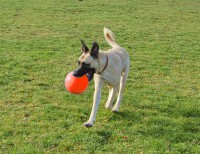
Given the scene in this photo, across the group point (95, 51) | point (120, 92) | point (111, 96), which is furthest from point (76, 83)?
point (120, 92)

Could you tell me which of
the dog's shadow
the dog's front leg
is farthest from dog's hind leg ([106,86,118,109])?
the dog's front leg

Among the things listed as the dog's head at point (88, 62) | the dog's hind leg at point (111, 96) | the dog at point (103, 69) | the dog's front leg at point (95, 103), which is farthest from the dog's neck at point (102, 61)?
the dog's hind leg at point (111, 96)

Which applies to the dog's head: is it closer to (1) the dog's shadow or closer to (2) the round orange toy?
(2) the round orange toy

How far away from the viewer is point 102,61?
6348 mm

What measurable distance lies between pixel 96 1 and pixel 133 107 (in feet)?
57.5

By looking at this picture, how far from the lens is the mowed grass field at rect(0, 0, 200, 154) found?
5.91 metres

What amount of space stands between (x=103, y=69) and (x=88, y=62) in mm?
481

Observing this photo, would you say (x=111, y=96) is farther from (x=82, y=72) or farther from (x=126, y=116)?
(x=82, y=72)

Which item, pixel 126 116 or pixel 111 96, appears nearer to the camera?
pixel 126 116

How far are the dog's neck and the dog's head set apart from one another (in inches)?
4.8

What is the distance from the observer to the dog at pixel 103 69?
20.0 ft

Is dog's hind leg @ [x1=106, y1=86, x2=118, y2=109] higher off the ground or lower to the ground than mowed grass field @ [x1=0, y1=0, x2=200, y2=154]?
higher

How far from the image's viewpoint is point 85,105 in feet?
24.1

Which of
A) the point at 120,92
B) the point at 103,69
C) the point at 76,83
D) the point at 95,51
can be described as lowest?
the point at 120,92
